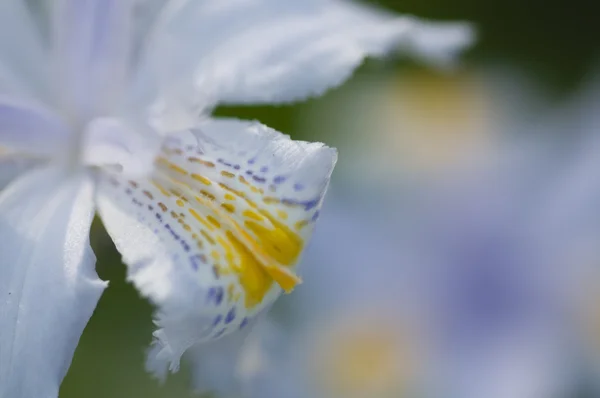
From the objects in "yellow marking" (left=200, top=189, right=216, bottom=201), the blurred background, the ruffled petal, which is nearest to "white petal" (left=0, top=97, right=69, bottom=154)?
the ruffled petal

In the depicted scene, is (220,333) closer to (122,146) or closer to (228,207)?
(228,207)

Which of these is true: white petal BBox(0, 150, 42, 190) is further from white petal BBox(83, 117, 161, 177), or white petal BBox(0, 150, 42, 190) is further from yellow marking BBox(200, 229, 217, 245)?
yellow marking BBox(200, 229, 217, 245)

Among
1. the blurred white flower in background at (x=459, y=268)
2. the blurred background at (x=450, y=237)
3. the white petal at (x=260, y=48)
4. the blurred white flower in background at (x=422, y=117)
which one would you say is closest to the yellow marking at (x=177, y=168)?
the white petal at (x=260, y=48)

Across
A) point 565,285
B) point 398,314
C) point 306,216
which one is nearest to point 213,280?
point 306,216

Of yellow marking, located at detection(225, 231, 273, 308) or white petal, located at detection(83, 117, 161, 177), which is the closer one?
yellow marking, located at detection(225, 231, 273, 308)

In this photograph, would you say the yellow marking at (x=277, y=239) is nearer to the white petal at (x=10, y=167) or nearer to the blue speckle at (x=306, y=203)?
the blue speckle at (x=306, y=203)

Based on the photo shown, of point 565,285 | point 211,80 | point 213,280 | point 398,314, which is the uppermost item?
point 211,80

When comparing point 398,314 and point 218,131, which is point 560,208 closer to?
point 398,314
